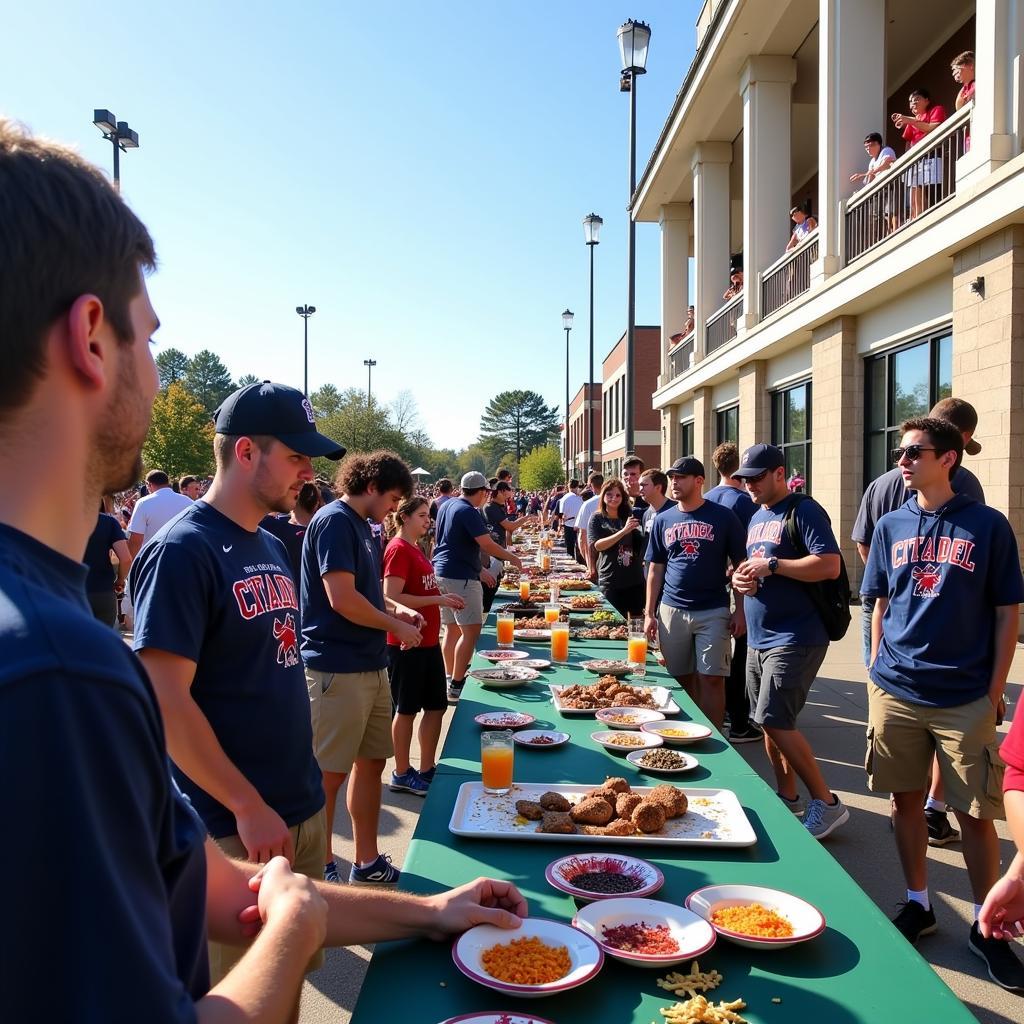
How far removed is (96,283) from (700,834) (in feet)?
7.18

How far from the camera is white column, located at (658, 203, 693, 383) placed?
25750 millimetres

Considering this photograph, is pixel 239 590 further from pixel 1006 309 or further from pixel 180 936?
pixel 1006 309

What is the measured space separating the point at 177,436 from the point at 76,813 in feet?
151

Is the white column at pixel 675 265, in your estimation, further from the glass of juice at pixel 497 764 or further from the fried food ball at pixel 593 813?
the fried food ball at pixel 593 813

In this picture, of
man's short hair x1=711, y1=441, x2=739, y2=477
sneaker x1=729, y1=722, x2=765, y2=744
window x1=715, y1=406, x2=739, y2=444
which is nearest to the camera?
man's short hair x1=711, y1=441, x2=739, y2=477

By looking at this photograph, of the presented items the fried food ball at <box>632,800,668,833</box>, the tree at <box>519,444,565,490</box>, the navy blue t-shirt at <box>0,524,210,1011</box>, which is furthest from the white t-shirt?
the tree at <box>519,444,565,490</box>

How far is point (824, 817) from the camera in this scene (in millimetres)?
4613

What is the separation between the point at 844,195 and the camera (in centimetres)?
A: 1299

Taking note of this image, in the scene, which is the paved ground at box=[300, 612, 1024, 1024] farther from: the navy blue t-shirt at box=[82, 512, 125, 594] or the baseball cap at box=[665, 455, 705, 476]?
the navy blue t-shirt at box=[82, 512, 125, 594]

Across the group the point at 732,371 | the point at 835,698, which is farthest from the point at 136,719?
the point at 732,371

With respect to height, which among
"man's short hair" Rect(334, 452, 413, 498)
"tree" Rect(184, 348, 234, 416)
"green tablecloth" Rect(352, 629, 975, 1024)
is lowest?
"green tablecloth" Rect(352, 629, 975, 1024)

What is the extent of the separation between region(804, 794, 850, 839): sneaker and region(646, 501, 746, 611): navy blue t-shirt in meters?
1.68


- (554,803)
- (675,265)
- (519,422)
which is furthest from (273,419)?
(519,422)

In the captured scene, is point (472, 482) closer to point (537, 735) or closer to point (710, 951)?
point (537, 735)
